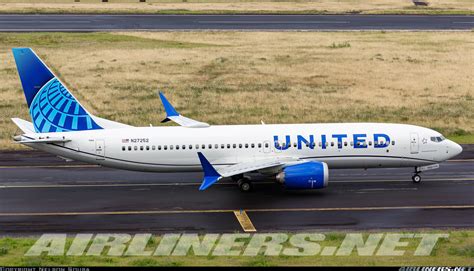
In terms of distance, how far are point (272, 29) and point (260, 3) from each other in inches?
1599

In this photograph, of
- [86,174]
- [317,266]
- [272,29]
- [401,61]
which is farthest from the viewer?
[272,29]

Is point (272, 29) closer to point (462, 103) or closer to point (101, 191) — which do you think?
point (462, 103)

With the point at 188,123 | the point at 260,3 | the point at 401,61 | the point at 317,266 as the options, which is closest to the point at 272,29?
the point at 401,61

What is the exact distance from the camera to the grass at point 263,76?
261 feet

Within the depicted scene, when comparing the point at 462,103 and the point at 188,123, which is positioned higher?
the point at 188,123

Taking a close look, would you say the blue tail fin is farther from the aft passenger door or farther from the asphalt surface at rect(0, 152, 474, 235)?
the aft passenger door

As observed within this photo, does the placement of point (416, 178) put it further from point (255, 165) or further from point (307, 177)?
point (255, 165)

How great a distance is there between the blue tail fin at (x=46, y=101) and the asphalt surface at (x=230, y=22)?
243 feet

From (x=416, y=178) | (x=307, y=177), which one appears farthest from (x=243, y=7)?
(x=307, y=177)

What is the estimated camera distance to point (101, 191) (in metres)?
53.9

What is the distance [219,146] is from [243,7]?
10519 centimetres

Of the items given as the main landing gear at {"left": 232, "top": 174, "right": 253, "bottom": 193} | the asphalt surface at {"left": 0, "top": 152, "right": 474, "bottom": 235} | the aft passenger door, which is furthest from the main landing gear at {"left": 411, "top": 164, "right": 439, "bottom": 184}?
the main landing gear at {"left": 232, "top": 174, "right": 253, "bottom": 193}

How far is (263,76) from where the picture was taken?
9762cm

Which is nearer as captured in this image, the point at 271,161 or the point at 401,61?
the point at 271,161
